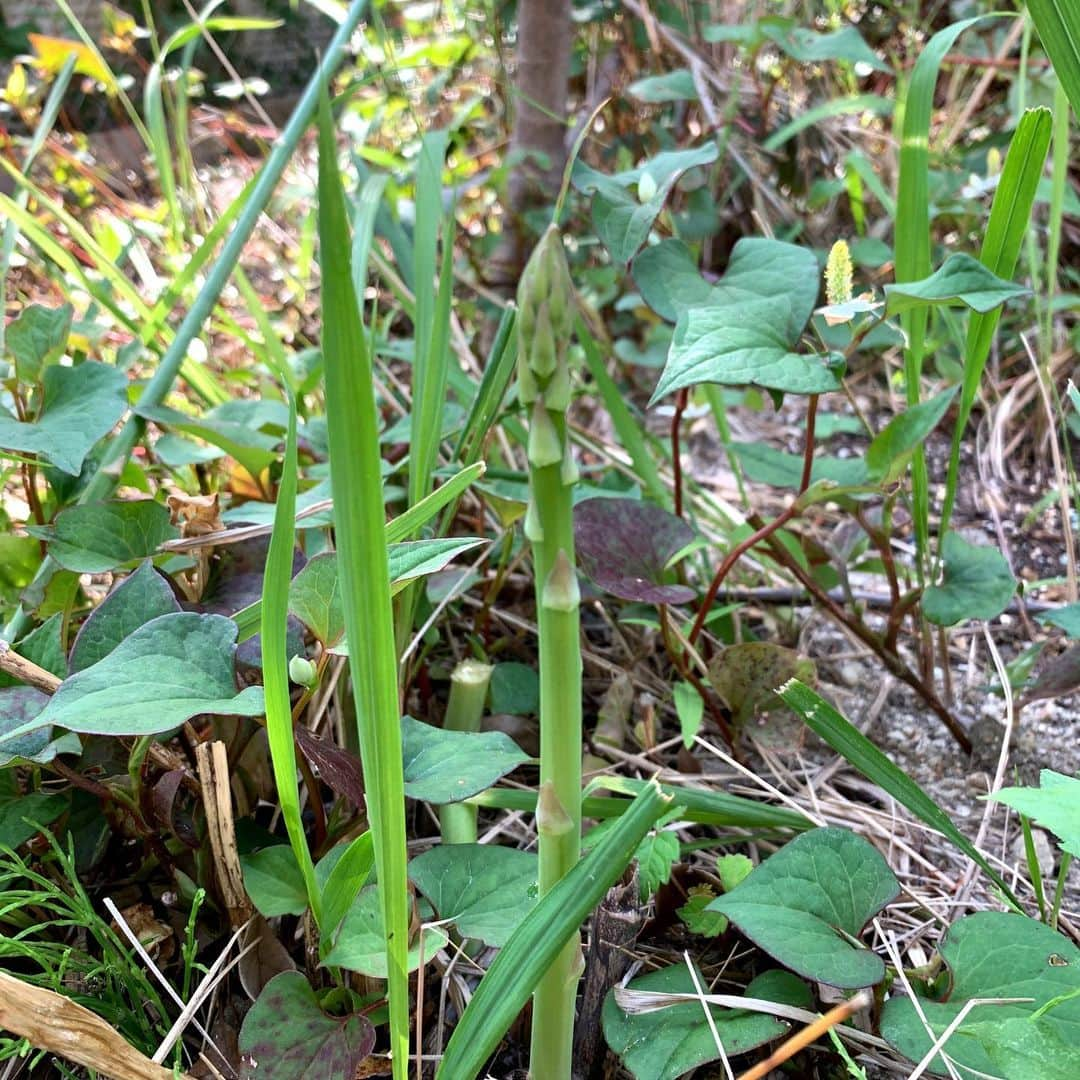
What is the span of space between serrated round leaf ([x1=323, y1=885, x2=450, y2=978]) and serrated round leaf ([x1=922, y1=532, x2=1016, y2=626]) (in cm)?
54

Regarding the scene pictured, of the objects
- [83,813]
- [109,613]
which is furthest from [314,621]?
[83,813]

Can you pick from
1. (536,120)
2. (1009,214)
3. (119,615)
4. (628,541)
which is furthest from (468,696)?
(536,120)

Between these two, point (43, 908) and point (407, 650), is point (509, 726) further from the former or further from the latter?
point (43, 908)

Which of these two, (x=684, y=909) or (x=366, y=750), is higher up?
(x=366, y=750)

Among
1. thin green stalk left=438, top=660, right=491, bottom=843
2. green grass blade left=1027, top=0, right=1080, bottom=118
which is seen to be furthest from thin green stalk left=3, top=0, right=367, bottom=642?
green grass blade left=1027, top=0, right=1080, bottom=118

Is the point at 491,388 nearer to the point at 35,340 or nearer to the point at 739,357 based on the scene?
the point at 739,357

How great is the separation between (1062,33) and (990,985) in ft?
2.16

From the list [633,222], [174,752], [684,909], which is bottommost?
[684,909]

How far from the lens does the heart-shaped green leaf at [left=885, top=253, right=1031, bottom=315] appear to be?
63cm

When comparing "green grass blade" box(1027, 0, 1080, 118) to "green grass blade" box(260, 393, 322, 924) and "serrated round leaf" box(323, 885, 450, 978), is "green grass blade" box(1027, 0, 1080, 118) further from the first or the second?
"serrated round leaf" box(323, 885, 450, 978)

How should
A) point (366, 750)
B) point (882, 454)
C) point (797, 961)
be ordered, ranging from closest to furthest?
point (366, 750)
point (797, 961)
point (882, 454)

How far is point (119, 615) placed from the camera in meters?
0.64

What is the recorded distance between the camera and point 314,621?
612 millimetres

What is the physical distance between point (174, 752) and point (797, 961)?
1.52 feet
